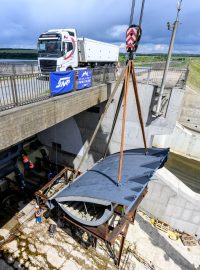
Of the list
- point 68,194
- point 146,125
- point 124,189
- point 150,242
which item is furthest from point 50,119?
point 150,242

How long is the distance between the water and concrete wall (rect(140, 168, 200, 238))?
8636 mm

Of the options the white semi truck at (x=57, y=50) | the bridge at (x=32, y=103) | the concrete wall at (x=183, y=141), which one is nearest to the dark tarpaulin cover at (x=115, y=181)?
the bridge at (x=32, y=103)

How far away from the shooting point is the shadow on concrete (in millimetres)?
11558

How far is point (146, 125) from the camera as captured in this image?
47.3 feet

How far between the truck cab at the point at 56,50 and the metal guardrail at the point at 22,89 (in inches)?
273

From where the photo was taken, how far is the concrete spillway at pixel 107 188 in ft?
27.1

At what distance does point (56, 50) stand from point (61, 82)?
7.76 meters

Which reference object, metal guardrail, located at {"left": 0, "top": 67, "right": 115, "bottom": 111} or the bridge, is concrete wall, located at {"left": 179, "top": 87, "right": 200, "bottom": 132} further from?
metal guardrail, located at {"left": 0, "top": 67, "right": 115, "bottom": 111}

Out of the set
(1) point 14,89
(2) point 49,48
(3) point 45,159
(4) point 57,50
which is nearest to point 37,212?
(3) point 45,159

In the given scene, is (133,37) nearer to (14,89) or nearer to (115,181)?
(14,89)

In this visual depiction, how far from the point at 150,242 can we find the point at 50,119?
11336mm

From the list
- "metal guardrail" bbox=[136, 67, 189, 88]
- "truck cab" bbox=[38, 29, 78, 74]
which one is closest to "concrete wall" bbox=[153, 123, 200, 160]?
"metal guardrail" bbox=[136, 67, 189, 88]

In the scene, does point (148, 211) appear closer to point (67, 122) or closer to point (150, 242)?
point (150, 242)

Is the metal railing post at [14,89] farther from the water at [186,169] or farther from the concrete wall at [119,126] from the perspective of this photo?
the water at [186,169]
